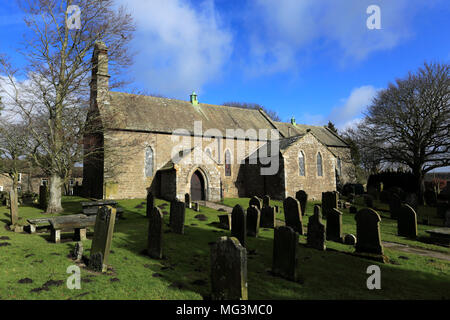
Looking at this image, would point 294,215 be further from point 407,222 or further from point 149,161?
point 149,161

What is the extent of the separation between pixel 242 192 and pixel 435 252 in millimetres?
18217

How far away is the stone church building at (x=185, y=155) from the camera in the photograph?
20.3 metres

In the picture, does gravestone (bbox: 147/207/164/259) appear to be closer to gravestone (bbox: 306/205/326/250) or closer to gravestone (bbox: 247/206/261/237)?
gravestone (bbox: 247/206/261/237)

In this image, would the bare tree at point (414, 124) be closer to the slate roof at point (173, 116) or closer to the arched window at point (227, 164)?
the slate roof at point (173, 116)

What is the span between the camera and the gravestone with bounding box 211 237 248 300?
4.55 meters

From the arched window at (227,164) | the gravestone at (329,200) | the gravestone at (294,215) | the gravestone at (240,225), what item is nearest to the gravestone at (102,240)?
the gravestone at (240,225)

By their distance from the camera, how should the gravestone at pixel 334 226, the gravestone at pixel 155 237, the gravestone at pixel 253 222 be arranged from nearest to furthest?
the gravestone at pixel 155 237
the gravestone at pixel 334 226
the gravestone at pixel 253 222

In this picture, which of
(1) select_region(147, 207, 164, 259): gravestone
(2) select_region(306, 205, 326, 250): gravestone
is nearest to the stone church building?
(1) select_region(147, 207, 164, 259): gravestone

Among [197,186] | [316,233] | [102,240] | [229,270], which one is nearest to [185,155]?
[197,186]

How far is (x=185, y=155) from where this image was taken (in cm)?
2042

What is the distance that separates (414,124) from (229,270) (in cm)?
2333

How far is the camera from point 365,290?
5453 mm

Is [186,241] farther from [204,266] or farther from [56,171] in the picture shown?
[56,171]

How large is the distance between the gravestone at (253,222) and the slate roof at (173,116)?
1152cm
